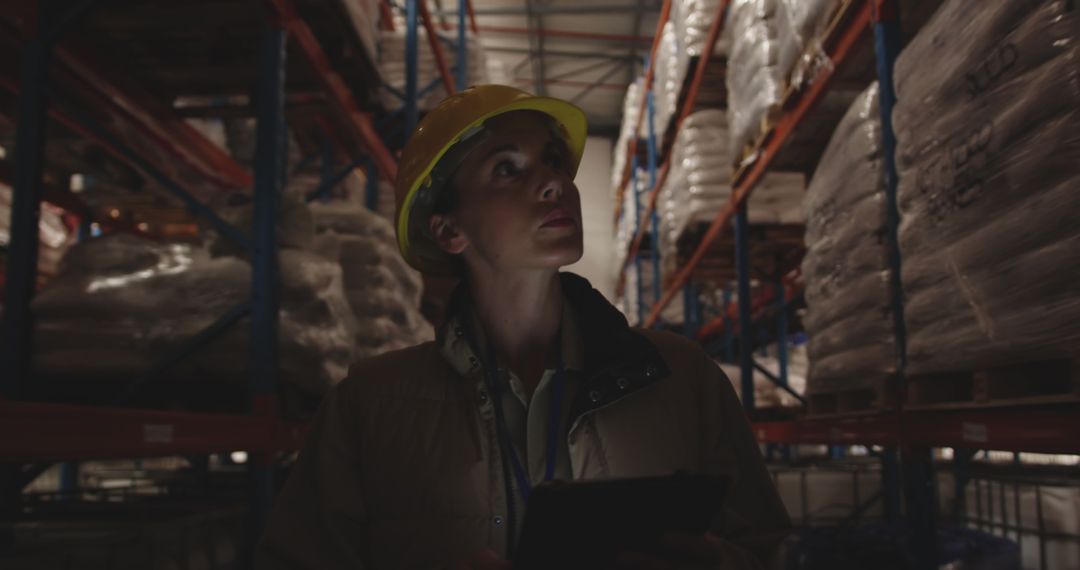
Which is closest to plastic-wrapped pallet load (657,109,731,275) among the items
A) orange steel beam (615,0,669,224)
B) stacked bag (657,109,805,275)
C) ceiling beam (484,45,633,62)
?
stacked bag (657,109,805,275)

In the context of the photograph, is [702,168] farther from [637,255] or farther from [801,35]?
[637,255]

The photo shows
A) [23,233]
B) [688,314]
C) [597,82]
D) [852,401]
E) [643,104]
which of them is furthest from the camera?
[597,82]

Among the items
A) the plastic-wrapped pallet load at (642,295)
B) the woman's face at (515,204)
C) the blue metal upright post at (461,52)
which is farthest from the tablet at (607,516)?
the plastic-wrapped pallet load at (642,295)

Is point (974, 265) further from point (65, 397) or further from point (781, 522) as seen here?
point (65, 397)

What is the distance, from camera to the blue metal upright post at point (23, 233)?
3084 millimetres

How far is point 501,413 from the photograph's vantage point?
1.49 metres

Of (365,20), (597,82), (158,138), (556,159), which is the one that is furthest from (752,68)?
(597,82)

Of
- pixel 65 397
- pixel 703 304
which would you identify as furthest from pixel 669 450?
pixel 703 304

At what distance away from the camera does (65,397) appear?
3342 mm

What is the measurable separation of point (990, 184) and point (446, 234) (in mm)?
1713

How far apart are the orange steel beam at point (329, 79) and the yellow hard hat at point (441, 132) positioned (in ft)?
4.52

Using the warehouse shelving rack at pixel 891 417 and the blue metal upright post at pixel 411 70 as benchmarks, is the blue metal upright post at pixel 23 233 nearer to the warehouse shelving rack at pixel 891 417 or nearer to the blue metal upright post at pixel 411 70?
the blue metal upright post at pixel 411 70

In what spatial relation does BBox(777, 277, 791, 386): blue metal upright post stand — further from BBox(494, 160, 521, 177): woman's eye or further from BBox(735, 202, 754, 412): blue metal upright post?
BBox(494, 160, 521, 177): woman's eye

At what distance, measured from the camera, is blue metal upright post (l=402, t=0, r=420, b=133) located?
641 cm
